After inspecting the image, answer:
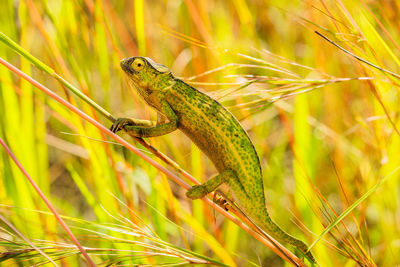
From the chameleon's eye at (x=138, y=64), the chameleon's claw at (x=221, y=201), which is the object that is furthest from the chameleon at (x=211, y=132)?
the chameleon's claw at (x=221, y=201)

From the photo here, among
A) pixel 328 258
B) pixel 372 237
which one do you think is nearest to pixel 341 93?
pixel 372 237

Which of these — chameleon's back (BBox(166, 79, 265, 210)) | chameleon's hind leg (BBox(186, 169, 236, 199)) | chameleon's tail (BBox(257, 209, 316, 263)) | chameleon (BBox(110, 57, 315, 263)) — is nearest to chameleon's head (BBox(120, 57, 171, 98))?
chameleon (BBox(110, 57, 315, 263))

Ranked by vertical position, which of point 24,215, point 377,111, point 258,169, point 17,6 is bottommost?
point 377,111

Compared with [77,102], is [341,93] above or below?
below

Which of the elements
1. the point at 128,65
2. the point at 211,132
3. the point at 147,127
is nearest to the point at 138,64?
the point at 128,65

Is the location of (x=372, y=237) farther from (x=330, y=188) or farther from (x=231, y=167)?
(x=231, y=167)
